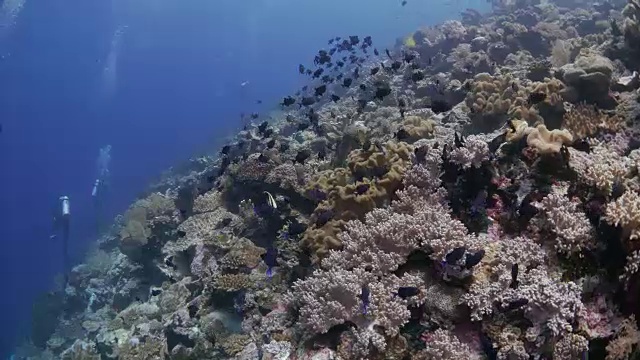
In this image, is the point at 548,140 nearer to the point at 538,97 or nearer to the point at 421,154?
the point at 421,154

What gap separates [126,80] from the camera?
153625 mm

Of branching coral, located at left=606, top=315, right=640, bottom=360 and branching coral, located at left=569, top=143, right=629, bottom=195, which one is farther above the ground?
branching coral, located at left=569, top=143, right=629, bottom=195

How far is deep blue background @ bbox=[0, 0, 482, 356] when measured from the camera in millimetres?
83938

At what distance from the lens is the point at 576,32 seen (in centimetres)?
1808

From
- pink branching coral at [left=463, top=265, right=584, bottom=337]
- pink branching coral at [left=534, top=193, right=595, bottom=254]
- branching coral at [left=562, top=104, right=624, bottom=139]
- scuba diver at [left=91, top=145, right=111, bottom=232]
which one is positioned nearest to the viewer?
pink branching coral at [left=463, top=265, right=584, bottom=337]

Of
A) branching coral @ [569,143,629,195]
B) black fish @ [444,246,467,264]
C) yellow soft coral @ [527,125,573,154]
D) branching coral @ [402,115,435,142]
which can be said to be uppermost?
branching coral @ [402,115,435,142]

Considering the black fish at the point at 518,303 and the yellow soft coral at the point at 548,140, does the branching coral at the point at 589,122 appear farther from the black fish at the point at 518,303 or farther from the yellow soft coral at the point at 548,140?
the black fish at the point at 518,303

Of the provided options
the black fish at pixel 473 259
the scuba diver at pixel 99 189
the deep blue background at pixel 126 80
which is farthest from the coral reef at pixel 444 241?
the deep blue background at pixel 126 80

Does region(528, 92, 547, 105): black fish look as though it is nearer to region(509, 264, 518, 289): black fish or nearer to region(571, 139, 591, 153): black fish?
region(571, 139, 591, 153): black fish

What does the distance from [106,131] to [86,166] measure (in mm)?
21963

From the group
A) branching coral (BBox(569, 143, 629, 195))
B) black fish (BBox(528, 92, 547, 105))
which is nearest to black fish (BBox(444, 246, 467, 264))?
branching coral (BBox(569, 143, 629, 195))

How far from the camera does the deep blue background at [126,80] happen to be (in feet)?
275

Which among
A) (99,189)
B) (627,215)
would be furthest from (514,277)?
(99,189)

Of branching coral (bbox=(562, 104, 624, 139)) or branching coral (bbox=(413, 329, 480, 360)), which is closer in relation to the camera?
branching coral (bbox=(413, 329, 480, 360))
